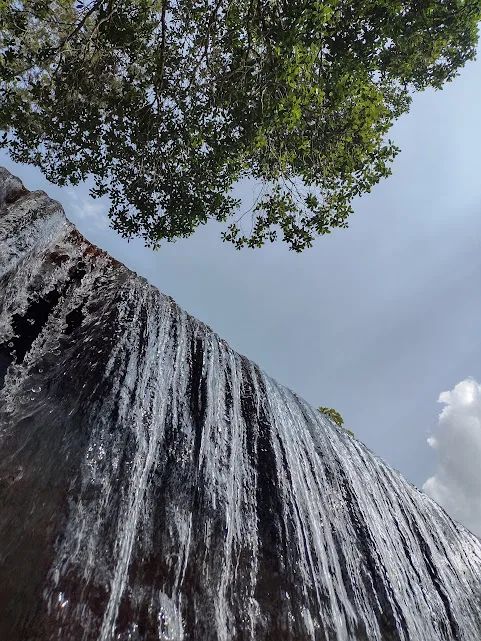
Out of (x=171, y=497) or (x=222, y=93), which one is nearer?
(x=171, y=497)

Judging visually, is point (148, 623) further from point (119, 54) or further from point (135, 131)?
point (119, 54)

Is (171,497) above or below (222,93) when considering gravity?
below

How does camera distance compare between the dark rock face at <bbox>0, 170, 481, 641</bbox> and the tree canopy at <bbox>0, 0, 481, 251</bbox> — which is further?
the tree canopy at <bbox>0, 0, 481, 251</bbox>

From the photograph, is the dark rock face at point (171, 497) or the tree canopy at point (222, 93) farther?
the tree canopy at point (222, 93)

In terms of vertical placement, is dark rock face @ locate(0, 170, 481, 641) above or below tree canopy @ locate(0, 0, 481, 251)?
below

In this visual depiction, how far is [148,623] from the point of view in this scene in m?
2.60

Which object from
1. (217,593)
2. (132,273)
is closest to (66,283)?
(132,273)

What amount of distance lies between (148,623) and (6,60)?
11.3 m

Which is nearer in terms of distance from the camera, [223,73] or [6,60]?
[223,73]

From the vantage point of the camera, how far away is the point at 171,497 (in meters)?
3.34

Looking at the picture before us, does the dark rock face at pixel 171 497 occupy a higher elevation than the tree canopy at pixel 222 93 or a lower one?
lower

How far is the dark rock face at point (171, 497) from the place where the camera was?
2.71 meters

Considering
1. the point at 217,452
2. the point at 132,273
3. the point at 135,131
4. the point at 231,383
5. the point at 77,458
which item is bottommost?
the point at 77,458

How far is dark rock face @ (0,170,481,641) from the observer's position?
107 inches
